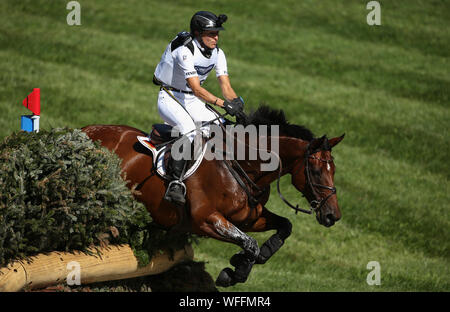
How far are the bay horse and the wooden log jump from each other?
0.64 m

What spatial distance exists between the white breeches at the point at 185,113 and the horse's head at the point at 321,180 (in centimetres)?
143

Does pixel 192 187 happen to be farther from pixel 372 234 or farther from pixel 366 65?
pixel 366 65

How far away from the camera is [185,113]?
26.6ft

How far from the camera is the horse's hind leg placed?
762 centimetres

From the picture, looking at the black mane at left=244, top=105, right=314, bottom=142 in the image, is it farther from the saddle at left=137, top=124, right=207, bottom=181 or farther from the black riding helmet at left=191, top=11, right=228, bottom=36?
the black riding helmet at left=191, top=11, right=228, bottom=36

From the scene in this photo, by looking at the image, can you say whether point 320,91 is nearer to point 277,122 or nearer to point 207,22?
point 277,122

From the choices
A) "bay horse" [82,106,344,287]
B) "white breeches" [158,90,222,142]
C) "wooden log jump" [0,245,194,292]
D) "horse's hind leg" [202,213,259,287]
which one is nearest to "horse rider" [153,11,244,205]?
"white breeches" [158,90,222,142]

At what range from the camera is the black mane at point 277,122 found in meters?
7.80

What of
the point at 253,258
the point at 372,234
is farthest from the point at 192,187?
the point at 372,234

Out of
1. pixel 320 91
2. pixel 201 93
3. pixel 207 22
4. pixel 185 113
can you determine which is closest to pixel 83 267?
pixel 185 113

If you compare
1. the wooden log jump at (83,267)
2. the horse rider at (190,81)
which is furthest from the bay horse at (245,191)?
the wooden log jump at (83,267)

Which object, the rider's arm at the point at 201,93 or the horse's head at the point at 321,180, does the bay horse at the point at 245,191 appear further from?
the rider's arm at the point at 201,93

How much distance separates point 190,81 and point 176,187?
4.46ft
